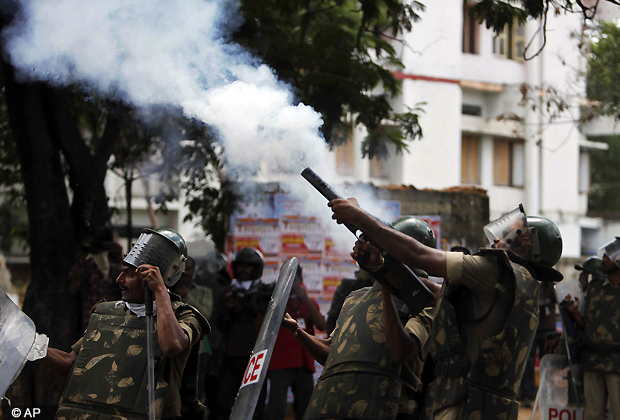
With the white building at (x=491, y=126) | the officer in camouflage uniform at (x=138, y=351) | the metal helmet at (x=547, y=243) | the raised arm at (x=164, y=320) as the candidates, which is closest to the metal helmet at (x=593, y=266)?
the metal helmet at (x=547, y=243)

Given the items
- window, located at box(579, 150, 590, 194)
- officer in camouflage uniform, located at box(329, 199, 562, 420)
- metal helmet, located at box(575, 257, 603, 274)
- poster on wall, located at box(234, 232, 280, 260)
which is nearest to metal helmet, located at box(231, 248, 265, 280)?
poster on wall, located at box(234, 232, 280, 260)

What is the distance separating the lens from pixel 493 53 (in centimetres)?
2205

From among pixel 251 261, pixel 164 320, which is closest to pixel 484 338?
pixel 164 320

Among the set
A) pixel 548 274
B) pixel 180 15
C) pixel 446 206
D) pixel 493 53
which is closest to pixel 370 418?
pixel 548 274

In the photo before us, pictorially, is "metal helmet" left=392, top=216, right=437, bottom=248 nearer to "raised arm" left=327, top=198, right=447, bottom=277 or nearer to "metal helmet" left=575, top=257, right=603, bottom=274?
"raised arm" left=327, top=198, right=447, bottom=277

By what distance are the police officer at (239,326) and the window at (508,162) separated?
660 inches

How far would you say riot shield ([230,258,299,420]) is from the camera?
11.6ft

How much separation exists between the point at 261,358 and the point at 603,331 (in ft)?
12.7

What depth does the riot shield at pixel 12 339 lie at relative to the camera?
3.16 meters

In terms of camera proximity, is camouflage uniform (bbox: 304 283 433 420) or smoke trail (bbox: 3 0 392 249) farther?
smoke trail (bbox: 3 0 392 249)

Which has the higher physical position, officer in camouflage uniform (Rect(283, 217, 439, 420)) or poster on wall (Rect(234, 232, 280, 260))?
poster on wall (Rect(234, 232, 280, 260))

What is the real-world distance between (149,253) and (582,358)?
4333 millimetres

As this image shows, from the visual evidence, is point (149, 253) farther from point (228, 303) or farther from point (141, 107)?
point (228, 303)

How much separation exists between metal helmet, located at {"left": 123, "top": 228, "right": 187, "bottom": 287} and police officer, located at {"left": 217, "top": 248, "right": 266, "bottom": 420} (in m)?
2.93
